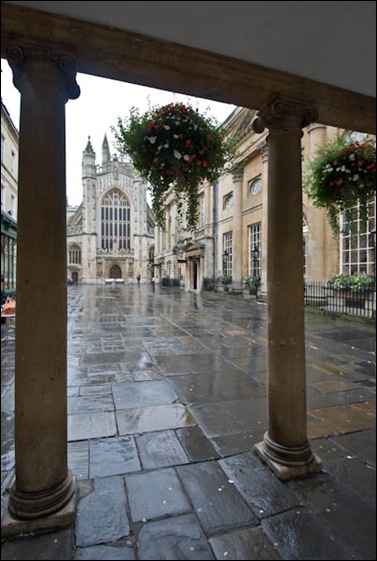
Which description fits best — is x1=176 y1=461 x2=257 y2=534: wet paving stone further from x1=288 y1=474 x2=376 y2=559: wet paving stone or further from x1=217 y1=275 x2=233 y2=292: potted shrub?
x1=217 y1=275 x2=233 y2=292: potted shrub

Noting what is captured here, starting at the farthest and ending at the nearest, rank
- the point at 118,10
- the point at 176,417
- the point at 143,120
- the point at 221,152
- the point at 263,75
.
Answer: the point at 176,417, the point at 221,152, the point at 143,120, the point at 263,75, the point at 118,10

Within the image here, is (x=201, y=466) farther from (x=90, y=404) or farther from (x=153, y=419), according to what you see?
(x=90, y=404)

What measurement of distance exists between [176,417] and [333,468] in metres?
1.48

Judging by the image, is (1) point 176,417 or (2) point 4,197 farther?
(2) point 4,197

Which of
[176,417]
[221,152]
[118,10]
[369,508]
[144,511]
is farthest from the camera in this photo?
[176,417]

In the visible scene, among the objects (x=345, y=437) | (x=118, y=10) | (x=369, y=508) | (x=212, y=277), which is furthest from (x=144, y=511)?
(x=212, y=277)

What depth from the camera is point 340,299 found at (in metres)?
10.5

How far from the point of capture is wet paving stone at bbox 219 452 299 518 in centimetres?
190

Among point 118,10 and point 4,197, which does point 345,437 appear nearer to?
point 118,10

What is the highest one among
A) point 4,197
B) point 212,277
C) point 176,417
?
point 4,197

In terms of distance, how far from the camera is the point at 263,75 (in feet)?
6.82

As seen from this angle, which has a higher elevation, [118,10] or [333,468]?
[118,10]

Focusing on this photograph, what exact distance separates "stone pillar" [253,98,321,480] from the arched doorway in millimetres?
51920

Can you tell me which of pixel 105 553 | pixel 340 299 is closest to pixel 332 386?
pixel 105 553
